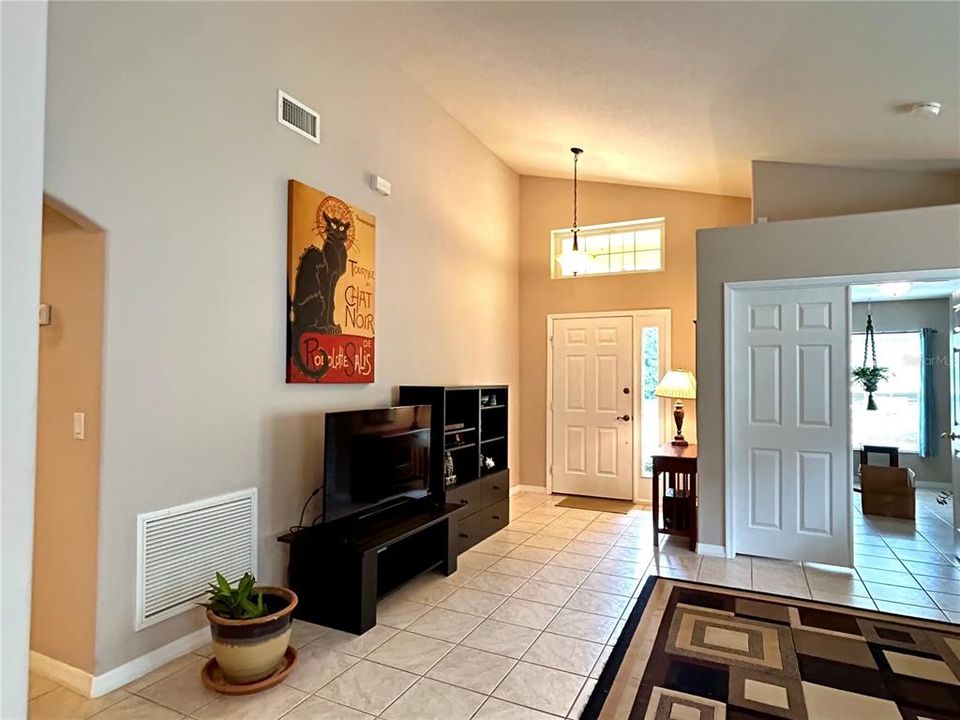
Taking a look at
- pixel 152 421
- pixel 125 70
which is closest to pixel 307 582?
pixel 152 421

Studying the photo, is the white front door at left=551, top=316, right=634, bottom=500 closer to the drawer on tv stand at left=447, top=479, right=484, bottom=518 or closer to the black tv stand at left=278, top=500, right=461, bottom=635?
the drawer on tv stand at left=447, top=479, right=484, bottom=518

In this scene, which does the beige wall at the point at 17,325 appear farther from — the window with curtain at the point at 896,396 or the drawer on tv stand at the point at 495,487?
the window with curtain at the point at 896,396

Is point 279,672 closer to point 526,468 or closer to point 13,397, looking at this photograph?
point 13,397

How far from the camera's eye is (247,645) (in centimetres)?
244

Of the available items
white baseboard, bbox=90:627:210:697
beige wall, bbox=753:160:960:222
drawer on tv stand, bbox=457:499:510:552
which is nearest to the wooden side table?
drawer on tv stand, bbox=457:499:510:552

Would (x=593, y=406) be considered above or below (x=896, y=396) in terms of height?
below

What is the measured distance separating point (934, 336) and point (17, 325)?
8.38m

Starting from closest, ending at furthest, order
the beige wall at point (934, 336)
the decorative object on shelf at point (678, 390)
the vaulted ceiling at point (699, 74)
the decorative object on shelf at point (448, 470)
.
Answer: the vaulted ceiling at point (699, 74)
the decorative object on shelf at point (448, 470)
the decorative object on shelf at point (678, 390)
the beige wall at point (934, 336)

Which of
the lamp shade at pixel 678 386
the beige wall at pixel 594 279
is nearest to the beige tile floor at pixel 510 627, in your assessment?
the lamp shade at pixel 678 386

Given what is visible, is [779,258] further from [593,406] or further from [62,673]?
[62,673]

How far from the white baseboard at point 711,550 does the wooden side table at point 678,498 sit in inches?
3.0

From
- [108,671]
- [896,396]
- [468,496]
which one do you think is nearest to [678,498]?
[468,496]

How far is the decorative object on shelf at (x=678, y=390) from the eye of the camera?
5.25 metres

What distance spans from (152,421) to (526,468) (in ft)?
15.2
